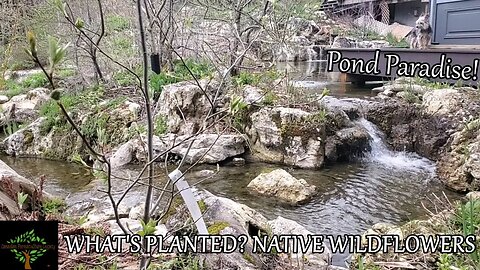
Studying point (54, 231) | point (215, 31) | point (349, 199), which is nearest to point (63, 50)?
point (54, 231)

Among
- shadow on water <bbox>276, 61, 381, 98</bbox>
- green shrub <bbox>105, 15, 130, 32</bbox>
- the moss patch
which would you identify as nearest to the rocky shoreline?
shadow on water <bbox>276, 61, 381, 98</bbox>

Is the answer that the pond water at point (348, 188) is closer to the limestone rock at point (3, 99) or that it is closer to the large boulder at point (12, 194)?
the large boulder at point (12, 194)

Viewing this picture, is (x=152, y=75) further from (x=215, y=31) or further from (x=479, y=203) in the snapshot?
(x=479, y=203)

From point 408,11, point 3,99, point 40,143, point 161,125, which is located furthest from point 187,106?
point 408,11

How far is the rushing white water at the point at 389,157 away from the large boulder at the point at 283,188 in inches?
59.1

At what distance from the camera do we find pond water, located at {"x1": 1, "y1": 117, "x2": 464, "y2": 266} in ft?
12.5

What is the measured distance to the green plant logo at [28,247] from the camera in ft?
4.65

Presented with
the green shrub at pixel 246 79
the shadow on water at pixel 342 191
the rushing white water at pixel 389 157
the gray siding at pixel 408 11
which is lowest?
the shadow on water at pixel 342 191

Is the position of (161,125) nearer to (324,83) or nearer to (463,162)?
(463,162)

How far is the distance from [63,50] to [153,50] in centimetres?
669

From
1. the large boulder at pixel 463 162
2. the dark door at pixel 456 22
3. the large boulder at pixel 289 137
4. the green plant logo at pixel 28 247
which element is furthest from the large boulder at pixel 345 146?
the green plant logo at pixel 28 247

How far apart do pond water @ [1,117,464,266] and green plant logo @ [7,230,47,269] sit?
2.15 metres

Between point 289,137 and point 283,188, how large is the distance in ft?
4.35

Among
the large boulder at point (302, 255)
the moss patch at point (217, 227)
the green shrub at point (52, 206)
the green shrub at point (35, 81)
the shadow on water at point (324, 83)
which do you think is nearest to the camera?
the moss patch at point (217, 227)
